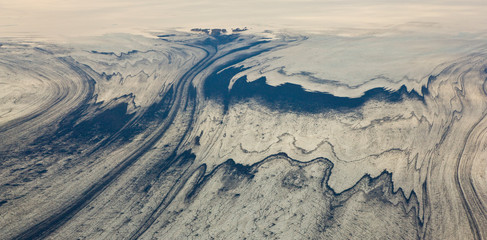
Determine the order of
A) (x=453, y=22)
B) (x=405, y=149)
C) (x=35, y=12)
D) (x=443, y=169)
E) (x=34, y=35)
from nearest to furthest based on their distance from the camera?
(x=443, y=169) → (x=405, y=149) → (x=34, y=35) → (x=453, y=22) → (x=35, y=12)

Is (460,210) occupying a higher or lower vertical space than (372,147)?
lower

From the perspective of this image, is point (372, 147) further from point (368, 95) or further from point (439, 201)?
point (368, 95)

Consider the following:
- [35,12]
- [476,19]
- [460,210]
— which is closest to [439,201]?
[460,210]

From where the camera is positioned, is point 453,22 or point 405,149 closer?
point 405,149

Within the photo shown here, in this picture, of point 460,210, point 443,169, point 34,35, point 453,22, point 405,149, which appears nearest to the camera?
point 460,210

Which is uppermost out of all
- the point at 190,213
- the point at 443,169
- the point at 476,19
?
the point at 476,19

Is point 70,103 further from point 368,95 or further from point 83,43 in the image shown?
point 368,95
